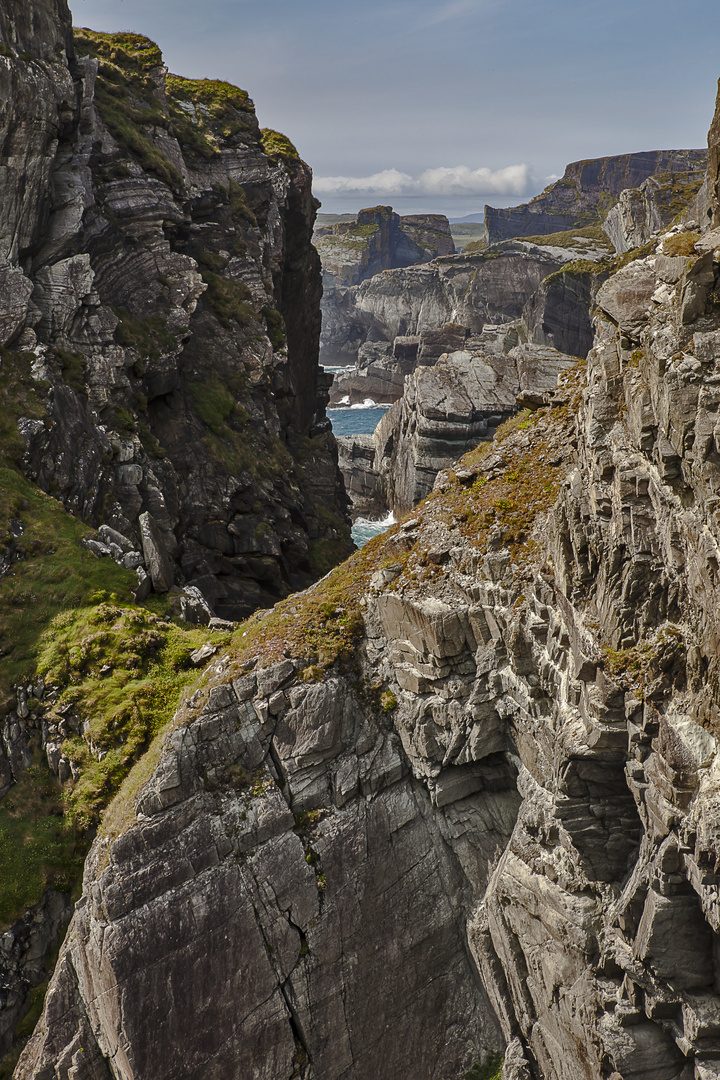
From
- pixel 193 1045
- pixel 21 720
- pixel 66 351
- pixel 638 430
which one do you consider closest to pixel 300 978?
pixel 193 1045

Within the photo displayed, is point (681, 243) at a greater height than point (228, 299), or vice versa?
point (228, 299)

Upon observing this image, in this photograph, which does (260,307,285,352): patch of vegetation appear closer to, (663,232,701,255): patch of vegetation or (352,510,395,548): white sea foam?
(352,510,395,548): white sea foam

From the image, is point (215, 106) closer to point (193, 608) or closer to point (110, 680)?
point (193, 608)

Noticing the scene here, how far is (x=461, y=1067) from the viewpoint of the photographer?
814 inches

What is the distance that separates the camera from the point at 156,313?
4156 centimetres

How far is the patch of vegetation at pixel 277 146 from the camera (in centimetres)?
6384

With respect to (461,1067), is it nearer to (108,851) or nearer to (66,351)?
(108,851)

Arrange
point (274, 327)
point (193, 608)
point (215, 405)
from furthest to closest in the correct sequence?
point (274, 327)
point (215, 405)
point (193, 608)

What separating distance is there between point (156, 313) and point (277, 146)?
34.7 meters

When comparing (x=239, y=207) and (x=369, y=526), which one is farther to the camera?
(x=369, y=526)

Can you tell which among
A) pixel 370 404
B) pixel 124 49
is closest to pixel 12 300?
pixel 124 49

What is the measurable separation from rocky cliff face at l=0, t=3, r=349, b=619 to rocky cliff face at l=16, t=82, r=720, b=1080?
12176mm

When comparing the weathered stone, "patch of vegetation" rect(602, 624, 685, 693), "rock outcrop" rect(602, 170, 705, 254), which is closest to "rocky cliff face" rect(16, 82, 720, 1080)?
"patch of vegetation" rect(602, 624, 685, 693)

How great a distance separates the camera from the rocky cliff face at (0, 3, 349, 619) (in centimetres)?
3206
